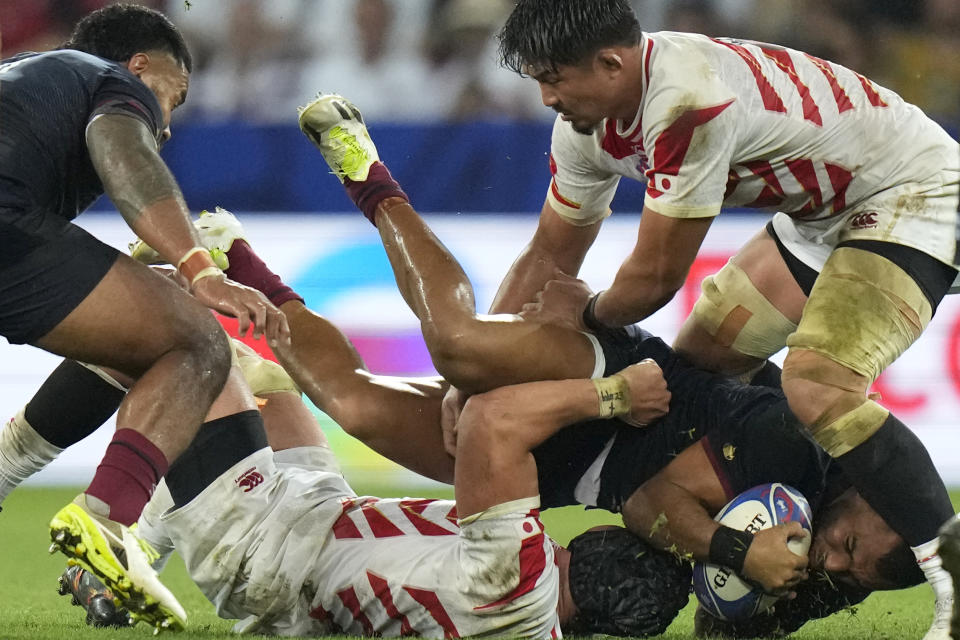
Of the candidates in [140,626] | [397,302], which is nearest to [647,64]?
[140,626]

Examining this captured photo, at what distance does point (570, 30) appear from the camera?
11.7ft

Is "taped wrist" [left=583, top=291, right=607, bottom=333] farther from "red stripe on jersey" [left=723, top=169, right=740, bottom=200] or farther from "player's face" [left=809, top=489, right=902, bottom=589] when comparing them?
"player's face" [left=809, top=489, right=902, bottom=589]

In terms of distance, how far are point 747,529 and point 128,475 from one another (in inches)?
58.4

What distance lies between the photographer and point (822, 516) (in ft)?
11.4

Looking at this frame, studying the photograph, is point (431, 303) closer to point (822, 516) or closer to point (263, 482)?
point (263, 482)

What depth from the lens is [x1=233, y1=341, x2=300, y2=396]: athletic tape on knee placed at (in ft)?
12.7

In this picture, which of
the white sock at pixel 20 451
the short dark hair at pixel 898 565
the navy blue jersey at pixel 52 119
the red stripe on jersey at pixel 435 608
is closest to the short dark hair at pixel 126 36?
the navy blue jersey at pixel 52 119

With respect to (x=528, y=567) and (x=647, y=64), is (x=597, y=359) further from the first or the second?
(x=647, y=64)

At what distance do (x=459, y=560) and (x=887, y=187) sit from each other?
1.59m

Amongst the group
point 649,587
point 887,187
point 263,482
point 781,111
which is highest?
point 781,111

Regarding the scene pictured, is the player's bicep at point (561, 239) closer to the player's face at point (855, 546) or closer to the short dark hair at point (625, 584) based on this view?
the short dark hair at point (625, 584)

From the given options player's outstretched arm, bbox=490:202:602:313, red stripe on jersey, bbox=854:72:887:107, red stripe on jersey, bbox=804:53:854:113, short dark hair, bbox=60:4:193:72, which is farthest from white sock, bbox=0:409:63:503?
red stripe on jersey, bbox=854:72:887:107

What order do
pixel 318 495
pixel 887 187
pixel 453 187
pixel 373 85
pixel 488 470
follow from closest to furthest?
1. pixel 488 470
2. pixel 318 495
3. pixel 887 187
4. pixel 453 187
5. pixel 373 85

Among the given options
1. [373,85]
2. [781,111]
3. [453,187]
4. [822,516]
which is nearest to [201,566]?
[822,516]
